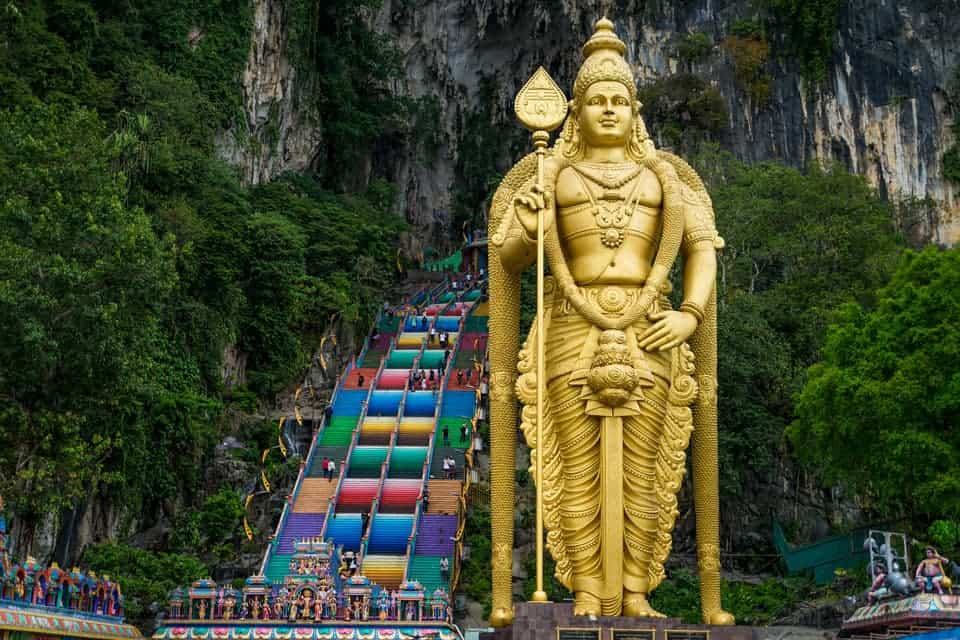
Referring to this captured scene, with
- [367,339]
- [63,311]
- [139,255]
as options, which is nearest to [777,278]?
[367,339]

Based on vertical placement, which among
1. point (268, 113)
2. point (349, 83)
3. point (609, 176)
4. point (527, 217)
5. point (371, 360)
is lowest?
point (527, 217)

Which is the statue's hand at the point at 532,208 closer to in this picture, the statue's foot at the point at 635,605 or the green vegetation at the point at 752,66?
the statue's foot at the point at 635,605

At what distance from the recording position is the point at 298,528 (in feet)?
57.8

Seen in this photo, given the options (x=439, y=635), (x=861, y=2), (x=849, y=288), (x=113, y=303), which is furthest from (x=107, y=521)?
(x=861, y=2)

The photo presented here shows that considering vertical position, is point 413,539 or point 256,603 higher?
point 413,539

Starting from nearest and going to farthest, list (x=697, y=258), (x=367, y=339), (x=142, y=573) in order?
(x=697, y=258)
(x=142, y=573)
(x=367, y=339)

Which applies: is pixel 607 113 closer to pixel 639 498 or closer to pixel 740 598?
pixel 639 498

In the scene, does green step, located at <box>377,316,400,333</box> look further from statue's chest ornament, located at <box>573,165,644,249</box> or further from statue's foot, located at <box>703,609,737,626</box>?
statue's foot, located at <box>703,609,737,626</box>

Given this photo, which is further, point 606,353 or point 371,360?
point 371,360

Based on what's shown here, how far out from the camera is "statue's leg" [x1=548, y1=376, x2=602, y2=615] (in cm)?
947

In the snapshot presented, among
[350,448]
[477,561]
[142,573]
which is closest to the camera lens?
[142,573]

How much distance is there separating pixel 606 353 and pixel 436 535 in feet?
27.6

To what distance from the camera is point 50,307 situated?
47.3ft

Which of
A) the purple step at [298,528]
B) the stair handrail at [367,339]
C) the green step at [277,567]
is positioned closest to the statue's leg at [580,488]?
the green step at [277,567]
